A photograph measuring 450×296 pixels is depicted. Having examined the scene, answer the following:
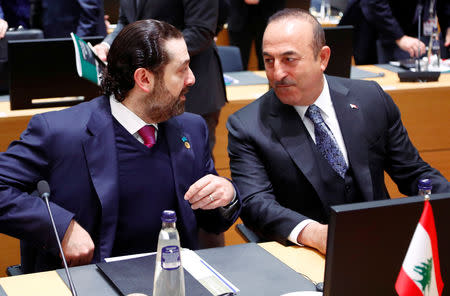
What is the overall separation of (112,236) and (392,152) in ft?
3.78

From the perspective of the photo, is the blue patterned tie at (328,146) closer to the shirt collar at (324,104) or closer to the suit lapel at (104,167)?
the shirt collar at (324,104)

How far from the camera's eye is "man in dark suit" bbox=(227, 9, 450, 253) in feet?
8.11

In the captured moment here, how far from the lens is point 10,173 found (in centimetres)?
212

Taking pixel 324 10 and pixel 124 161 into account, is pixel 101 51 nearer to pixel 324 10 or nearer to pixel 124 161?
pixel 124 161

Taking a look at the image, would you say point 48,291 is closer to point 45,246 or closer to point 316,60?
point 45,246

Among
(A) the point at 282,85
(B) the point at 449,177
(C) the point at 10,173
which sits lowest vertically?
(B) the point at 449,177

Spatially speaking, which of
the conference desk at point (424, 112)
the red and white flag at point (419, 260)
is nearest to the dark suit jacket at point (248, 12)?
the conference desk at point (424, 112)

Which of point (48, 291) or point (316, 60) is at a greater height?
point (316, 60)

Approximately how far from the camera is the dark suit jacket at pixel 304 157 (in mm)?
2455

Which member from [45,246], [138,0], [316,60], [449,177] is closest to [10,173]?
[45,246]

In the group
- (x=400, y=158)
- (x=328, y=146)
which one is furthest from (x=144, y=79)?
(x=400, y=158)

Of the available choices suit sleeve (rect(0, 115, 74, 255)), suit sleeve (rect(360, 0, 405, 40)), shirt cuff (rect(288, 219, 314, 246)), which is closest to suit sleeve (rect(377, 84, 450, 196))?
shirt cuff (rect(288, 219, 314, 246))

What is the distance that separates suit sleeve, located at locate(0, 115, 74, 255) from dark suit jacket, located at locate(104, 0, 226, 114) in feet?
4.61

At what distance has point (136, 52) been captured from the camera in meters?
2.25
